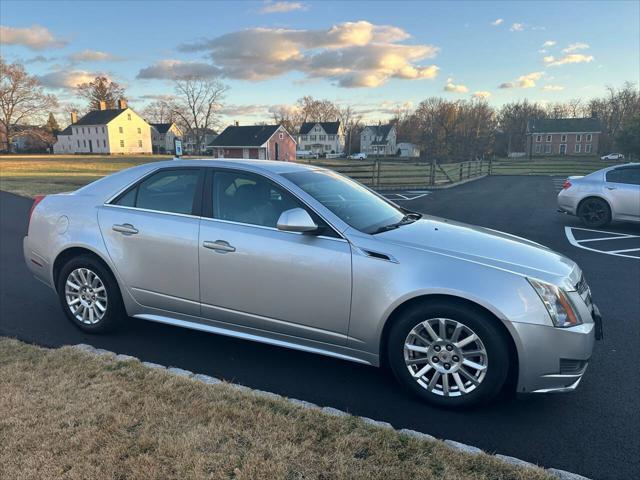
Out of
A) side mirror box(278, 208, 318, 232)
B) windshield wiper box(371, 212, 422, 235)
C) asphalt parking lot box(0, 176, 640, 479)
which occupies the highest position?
side mirror box(278, 208, 318, 232)

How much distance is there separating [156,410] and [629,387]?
3498 millimetres

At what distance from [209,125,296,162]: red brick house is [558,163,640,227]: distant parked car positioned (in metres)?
49.8

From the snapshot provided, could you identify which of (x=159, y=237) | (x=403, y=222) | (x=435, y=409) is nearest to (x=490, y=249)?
(x=403, y=222)

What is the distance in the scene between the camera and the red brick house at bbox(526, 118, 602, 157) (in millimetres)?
83000

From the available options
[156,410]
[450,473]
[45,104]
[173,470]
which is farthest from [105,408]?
[45,104]

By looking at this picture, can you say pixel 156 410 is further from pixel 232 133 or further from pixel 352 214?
pixel 232 133

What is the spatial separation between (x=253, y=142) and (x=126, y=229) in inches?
2281

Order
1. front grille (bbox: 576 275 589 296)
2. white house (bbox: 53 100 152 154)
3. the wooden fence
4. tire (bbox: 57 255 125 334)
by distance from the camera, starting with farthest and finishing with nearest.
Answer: white house (bbox: 53 100 152 154) → the wooden fence → tire (bbox: 57 255 125 334) → front grille (bbox: 576 275 589 296)

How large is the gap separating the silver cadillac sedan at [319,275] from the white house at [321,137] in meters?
99.7

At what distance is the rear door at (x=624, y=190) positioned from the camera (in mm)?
10026

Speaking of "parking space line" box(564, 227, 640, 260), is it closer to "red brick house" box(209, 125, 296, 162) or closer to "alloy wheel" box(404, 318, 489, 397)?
"alloy wheel" box(404, 318, 489, 397)

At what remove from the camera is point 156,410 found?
9.71 ft

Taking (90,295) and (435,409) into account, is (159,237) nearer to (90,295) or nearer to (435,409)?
(90,295)

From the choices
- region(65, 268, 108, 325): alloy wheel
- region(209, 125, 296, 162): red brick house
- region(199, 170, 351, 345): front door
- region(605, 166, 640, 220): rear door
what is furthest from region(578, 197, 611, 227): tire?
region(209, 125, 296, 162): red brick house
